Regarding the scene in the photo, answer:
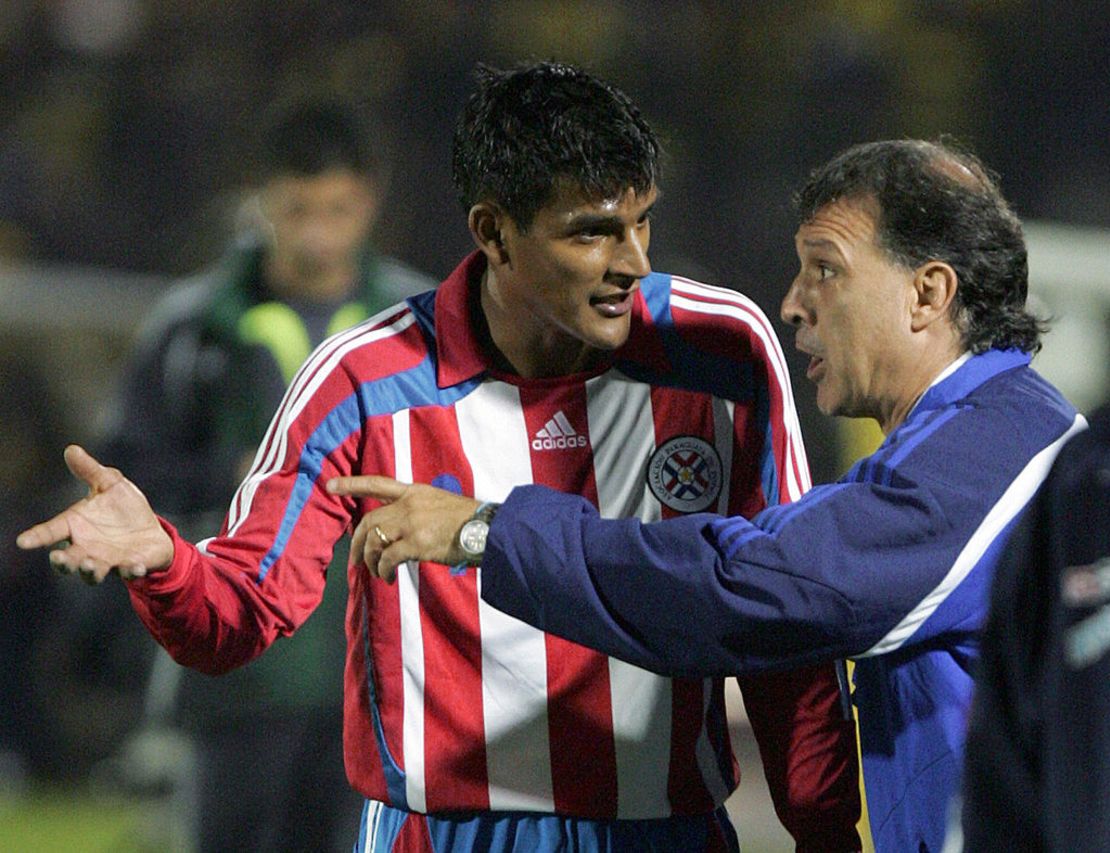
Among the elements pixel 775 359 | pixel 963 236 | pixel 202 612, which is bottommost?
pixel 202 612

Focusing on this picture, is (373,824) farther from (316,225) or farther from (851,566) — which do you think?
(316,225)

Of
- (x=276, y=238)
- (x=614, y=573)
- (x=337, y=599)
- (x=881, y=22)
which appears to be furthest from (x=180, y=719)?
(x=881, y=22)

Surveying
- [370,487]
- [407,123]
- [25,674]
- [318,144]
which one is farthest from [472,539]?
[407,123]

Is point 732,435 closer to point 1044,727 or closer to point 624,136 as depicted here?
point 624,136

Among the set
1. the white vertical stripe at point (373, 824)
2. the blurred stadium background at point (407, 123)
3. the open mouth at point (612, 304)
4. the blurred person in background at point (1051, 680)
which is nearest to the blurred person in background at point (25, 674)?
the blurred stadium background at point (407, 123)

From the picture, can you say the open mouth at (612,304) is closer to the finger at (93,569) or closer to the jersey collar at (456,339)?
the jersey collar at (456,339)

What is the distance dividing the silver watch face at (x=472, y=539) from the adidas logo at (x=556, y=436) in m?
0.33

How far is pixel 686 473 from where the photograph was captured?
6.51ft

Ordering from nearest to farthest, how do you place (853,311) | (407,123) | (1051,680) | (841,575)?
1. (1051,680)
2. (841,575)
3. (853,311)
4. (407,123)

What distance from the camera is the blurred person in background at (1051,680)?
824 millimetres

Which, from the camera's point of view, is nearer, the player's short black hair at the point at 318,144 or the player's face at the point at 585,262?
the player's face at the point at 585,262

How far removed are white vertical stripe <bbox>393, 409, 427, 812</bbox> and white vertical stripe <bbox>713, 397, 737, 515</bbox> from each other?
369 millimetres

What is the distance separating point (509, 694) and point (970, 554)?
23.3 inches

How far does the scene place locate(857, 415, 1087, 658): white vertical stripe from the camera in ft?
5.49
